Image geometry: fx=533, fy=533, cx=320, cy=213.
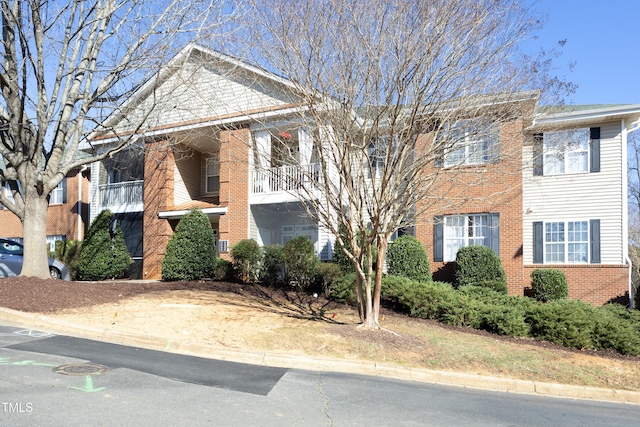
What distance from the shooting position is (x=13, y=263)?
623 inches

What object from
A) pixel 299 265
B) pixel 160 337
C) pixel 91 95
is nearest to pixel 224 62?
pixel 91 95

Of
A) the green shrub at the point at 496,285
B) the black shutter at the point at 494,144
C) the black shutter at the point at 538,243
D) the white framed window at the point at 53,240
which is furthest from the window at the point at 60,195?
the black shutter at the point at 538,243

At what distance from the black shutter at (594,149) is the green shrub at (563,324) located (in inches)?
250

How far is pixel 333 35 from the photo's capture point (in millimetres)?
9836

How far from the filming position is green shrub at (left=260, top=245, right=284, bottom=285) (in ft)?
52.6

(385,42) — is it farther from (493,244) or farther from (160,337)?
(493,244)

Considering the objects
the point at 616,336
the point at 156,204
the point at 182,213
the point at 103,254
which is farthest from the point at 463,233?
the point at 103,254

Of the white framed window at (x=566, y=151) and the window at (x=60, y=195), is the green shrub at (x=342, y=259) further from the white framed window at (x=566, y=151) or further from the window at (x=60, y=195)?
the window at (x=60, y=195)

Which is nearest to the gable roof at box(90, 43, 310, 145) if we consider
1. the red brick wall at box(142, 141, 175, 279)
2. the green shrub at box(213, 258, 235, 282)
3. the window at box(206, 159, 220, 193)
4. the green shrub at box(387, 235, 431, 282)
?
the red brick wall at box(142, 141, 175, 279)

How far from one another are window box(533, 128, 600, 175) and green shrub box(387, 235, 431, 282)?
4.42m

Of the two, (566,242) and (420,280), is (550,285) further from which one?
(420,280)

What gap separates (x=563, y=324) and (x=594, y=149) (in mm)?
7673

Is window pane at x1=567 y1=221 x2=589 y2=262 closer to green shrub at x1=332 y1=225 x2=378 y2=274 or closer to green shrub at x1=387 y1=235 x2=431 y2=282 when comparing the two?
green shrub at x1=387 y1=235 x2=431 y2=282

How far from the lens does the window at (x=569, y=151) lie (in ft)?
53.1
